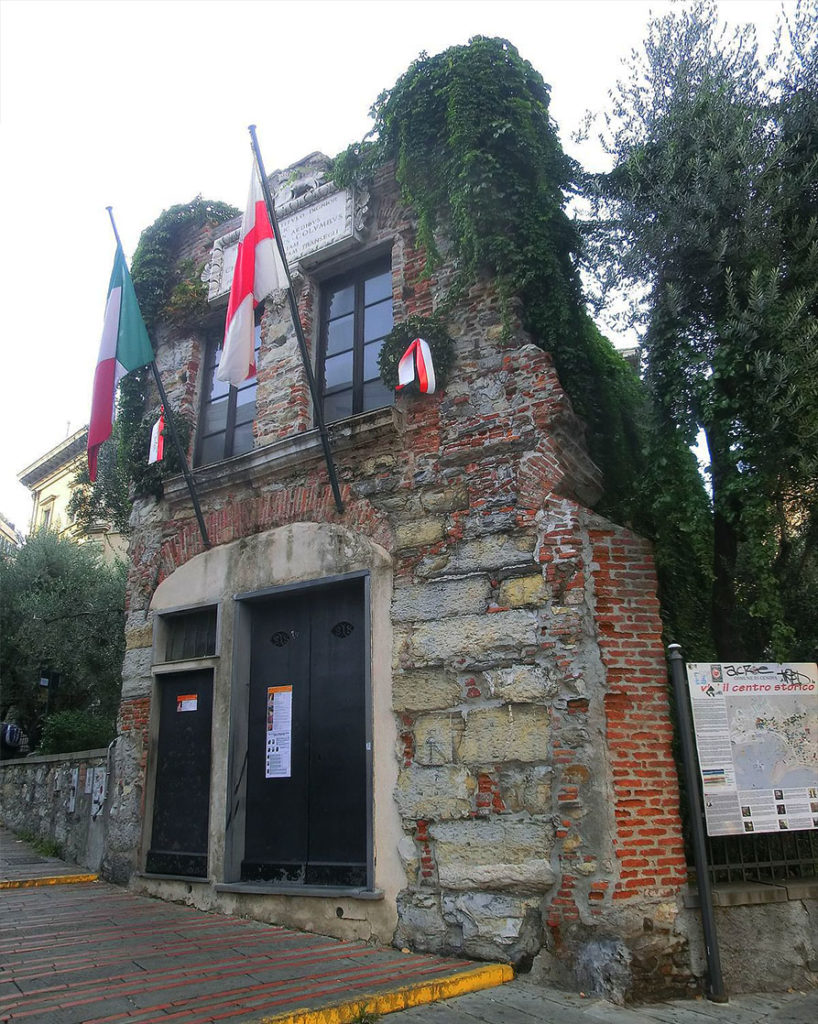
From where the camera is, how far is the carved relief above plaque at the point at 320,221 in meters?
7.40

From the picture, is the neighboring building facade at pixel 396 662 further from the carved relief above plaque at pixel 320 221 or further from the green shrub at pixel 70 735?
the green shrub at pixel 70 735

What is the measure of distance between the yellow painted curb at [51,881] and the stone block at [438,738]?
4.51m

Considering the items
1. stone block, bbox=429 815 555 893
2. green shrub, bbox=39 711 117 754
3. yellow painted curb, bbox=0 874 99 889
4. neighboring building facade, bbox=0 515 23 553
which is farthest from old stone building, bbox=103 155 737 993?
neighboring building facade, bbox=0 515 23 553

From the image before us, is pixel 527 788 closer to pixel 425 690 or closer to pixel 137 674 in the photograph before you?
pixel 425 690

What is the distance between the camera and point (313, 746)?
6.31 meters

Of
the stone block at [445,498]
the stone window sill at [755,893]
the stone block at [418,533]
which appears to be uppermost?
the stone block at [445,498]

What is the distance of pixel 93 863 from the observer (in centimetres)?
845

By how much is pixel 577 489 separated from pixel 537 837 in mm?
2498

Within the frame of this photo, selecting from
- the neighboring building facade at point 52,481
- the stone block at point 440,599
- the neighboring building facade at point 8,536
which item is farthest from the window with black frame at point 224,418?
the neighboring building facade at point 52,481

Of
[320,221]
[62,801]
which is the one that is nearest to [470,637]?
[320,221]

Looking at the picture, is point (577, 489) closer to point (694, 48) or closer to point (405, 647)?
point (405, 647)

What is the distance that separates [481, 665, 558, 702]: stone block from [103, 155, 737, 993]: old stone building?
19 mm

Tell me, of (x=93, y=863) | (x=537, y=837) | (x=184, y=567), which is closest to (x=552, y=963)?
(x=537, y=837)

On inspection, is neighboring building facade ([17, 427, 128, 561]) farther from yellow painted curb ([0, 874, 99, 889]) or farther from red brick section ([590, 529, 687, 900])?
red brick section ([590, 529, 687, 900])
